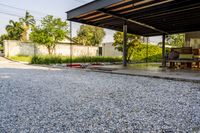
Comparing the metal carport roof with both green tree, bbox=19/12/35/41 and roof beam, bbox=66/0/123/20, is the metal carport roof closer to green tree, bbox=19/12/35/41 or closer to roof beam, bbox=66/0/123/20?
roof beam, bbox=66/0/123/20

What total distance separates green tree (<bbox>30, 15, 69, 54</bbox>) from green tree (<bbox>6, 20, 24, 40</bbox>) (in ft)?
47.9

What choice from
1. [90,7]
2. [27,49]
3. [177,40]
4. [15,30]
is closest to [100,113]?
[90,7]

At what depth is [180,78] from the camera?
16.4ft

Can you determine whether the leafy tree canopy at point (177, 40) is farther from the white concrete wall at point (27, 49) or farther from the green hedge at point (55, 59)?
the green hedge at point (55, 59)

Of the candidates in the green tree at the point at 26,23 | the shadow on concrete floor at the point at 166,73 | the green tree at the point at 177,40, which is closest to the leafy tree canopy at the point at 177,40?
the green tree at the point at 177,40

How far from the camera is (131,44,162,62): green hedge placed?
1594 cm

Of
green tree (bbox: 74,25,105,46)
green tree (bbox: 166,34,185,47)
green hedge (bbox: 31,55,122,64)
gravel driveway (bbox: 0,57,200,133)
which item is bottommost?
gravel driveway (bbox: 0,57,200,133)

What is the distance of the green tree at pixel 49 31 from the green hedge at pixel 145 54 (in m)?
9.00

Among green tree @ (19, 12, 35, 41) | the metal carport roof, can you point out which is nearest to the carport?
the metal carport roof

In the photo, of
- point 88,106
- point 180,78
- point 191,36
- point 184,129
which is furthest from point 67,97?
point 191,36

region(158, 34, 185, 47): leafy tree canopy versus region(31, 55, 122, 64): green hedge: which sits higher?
region(158, 34, 185, 47): leafy tree canopy

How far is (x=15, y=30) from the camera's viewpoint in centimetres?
→ 3144

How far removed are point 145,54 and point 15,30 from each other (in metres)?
26.3

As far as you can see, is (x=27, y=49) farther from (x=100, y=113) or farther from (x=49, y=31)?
(x=100, y=113)
